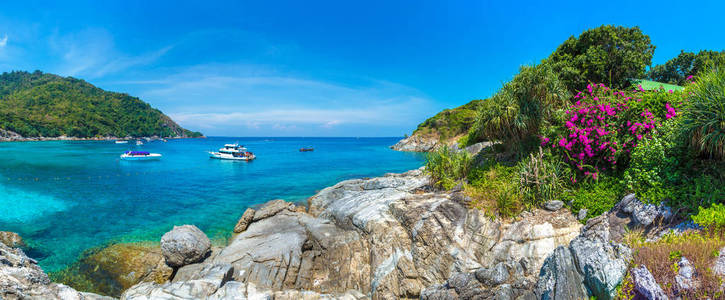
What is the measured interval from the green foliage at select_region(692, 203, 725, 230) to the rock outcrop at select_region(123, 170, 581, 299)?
2583 millimetres

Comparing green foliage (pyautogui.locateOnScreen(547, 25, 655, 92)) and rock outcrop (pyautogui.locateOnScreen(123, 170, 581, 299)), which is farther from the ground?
green foliage (pyautogui.locateOnScreen(547, 25, 655, 92))

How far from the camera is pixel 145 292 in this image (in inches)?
368

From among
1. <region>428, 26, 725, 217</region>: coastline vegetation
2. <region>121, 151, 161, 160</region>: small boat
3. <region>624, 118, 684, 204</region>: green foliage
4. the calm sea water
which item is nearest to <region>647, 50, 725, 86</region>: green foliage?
<region>428, 26, 725, 217</region>: coastline vegetation

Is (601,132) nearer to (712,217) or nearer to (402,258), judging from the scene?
(712,217)

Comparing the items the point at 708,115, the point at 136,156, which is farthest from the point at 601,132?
the point at 136,156

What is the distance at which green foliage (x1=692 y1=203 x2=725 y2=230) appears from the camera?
6.04m

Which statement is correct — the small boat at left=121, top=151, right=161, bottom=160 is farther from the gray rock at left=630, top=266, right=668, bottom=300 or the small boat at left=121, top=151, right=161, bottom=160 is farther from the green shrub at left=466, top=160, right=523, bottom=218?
the gray rock at left=630, top=266, right=668, bottom=300

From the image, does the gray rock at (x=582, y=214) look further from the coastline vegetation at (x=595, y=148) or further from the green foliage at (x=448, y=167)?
the green foliage at (x=448, y=167)

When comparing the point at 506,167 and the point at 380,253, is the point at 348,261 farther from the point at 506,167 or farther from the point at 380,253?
the point at 506,167

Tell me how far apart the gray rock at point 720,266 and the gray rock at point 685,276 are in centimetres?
25

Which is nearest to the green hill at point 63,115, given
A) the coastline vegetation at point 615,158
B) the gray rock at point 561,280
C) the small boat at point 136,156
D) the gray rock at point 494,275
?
the small boat at point 136,156

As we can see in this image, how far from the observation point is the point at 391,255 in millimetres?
10383

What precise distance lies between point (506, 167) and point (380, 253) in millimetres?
7467

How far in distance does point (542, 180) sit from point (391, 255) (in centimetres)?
634
